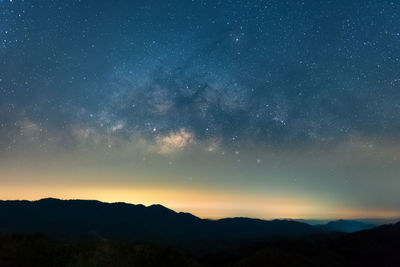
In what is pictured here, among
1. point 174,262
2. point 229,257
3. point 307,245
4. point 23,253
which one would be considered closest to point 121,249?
point 174,262

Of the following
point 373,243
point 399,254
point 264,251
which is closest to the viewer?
point 264,251

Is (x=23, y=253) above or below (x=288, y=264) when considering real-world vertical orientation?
above

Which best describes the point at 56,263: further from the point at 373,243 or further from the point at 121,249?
the point at 373,243

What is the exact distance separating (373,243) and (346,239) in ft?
40.5

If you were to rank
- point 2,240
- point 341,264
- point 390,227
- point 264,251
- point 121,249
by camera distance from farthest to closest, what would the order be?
point 390,227 → point 341,264 → point 264,251 → point 121,249 → point 2,240

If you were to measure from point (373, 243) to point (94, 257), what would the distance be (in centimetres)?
13997

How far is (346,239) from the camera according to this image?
535 ft

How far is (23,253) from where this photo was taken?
189ft

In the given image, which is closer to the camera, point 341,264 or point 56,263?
point 56,263

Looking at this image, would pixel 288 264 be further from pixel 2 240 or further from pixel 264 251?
pixel 2 240

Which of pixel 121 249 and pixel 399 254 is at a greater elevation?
pixel 121 249

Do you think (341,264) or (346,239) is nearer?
→ (341,264)

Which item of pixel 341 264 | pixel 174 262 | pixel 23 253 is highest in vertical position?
pixel 23 253

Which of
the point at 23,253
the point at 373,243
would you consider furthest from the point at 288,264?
the point at 373,243
